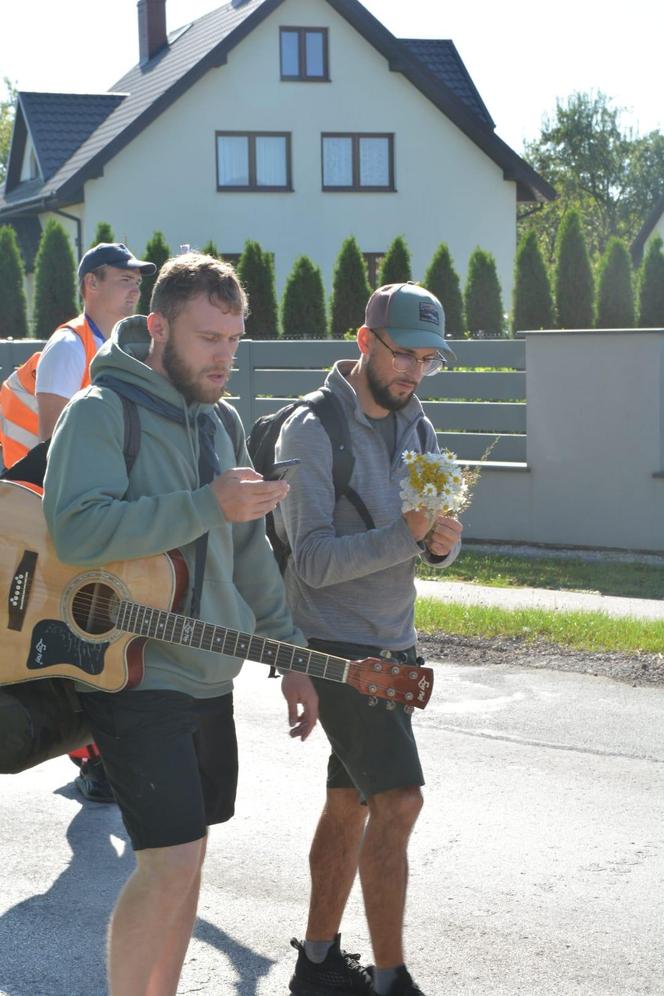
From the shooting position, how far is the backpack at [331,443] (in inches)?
158

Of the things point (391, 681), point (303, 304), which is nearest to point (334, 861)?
point (391, 681)

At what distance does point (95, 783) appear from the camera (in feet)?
19.4

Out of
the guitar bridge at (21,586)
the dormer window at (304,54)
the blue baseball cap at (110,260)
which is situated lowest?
the guitar bridge at (21,586)

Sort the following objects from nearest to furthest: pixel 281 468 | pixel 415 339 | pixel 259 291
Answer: pixel 281 468
pixel 415 339
pixel 259 291

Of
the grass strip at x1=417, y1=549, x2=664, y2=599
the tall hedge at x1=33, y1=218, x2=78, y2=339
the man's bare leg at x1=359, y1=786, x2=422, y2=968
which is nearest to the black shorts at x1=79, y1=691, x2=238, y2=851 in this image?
the man's bare leg at x1=359, y1=786, x2=422, y2=968

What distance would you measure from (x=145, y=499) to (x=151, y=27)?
3807 cm

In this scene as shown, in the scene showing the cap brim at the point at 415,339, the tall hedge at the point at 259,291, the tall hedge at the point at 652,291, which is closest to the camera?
the cap brim at the point at 415,339

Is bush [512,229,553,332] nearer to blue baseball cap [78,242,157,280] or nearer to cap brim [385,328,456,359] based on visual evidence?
blue baseball cap [78,242,157,280]

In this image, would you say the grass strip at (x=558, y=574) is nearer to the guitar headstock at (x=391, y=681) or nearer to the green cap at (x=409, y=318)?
the green cap at (x=409, y=318)

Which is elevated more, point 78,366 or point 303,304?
point 303,304

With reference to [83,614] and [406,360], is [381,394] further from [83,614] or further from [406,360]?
[83,614]

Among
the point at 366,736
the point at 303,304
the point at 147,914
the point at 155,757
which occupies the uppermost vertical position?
the point at 303,304

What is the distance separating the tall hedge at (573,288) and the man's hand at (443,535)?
18.6m

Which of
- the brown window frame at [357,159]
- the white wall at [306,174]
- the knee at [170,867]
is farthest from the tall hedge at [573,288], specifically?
the knee at [170,867]
